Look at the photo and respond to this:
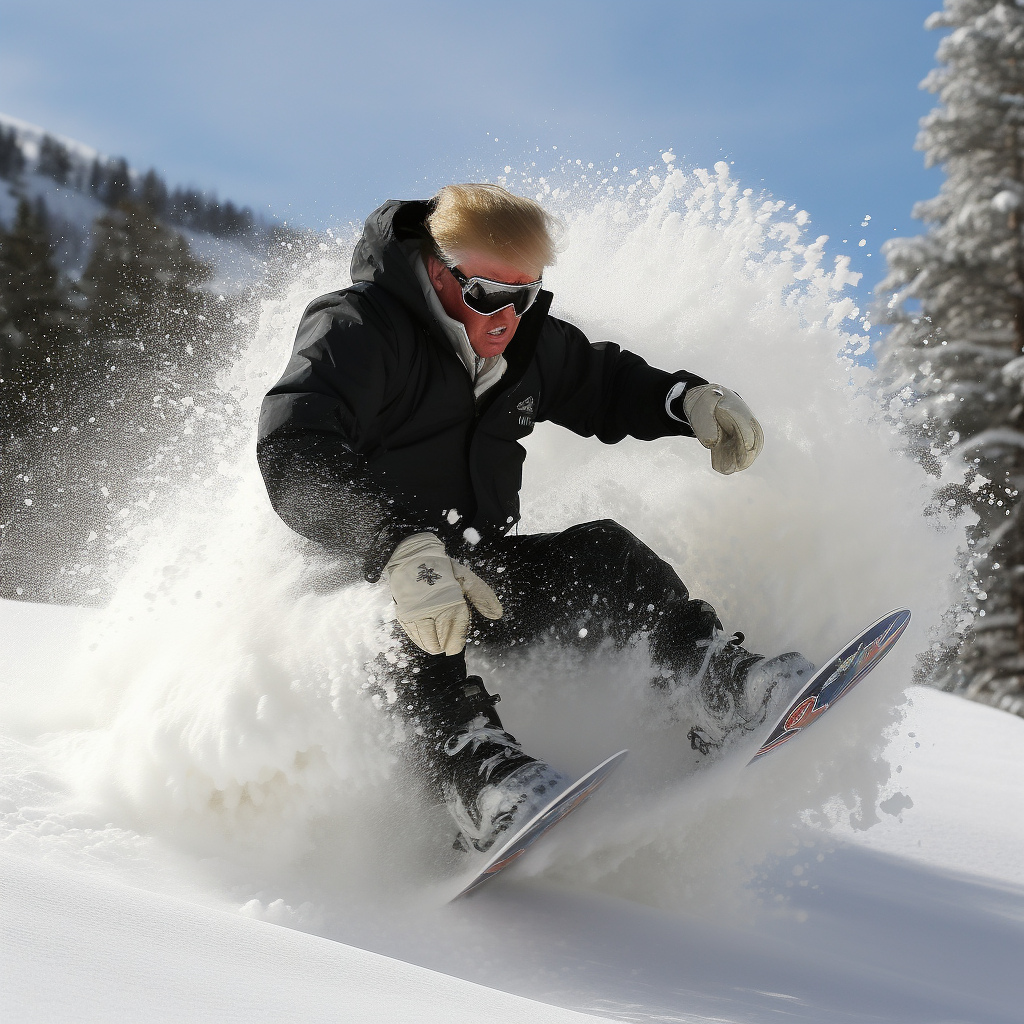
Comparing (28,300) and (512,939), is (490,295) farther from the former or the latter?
(28,300)

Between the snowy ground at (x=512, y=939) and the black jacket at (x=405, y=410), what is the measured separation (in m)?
0.79

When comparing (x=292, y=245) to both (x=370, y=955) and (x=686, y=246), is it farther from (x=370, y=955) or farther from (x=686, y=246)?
(x=370, y=955)

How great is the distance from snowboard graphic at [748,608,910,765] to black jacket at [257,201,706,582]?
88cm

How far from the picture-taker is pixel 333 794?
88.6 inches

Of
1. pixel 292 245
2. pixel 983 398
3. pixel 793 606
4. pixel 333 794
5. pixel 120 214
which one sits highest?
pixel 120 214

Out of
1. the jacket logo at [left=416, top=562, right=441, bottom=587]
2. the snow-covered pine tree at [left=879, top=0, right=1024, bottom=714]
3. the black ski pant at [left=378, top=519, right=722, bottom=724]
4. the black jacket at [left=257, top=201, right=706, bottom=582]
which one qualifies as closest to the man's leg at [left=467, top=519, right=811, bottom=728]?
the black ski pant at [left=378, top=519, right=722, bottom=724]

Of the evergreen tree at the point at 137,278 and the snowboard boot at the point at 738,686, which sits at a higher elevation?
the evergreen tree at the point at 137,278

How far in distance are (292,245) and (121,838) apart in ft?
8.48

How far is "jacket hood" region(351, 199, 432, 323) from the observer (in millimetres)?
2400

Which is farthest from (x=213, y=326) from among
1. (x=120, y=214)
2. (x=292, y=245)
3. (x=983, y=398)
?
(x=292, y=245)

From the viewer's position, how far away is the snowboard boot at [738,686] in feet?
7.20

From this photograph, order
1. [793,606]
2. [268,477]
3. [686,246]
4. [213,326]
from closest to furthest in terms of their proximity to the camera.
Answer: [268,477]
[793,606]
[686,246]
[213,326]

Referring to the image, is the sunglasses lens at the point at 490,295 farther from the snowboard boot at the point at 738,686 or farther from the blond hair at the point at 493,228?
the snowboard boot at the point at 738,686

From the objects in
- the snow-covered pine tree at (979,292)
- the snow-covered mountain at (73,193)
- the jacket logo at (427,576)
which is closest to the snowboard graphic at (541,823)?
the jacket logo at (427,576)
